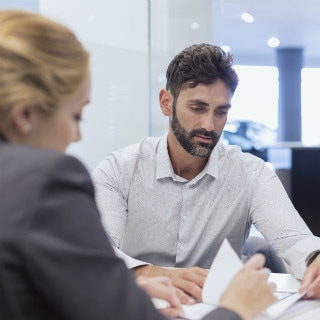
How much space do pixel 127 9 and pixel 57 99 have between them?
82.7 inches

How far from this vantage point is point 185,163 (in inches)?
86.1

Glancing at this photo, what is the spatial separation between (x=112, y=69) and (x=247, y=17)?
6284 millimetres

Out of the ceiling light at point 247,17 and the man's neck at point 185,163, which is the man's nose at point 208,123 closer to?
the man's neck at point 185,163

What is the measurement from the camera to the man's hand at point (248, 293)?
1.02m

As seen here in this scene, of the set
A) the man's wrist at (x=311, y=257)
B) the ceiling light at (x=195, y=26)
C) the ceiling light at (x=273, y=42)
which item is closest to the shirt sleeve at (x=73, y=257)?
the man's wrist at (x=311, y=257)

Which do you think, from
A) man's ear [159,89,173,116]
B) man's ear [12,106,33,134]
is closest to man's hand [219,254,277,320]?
man's ear [12,106,33,134]

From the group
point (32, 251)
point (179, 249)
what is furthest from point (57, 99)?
point (179, 249)

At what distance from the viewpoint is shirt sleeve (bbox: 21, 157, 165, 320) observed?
0.74 m

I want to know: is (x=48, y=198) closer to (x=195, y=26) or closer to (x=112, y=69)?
(x=112, y=69)

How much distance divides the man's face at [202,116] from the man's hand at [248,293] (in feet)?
3.30

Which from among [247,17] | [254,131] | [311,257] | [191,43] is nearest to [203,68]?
[311,257]

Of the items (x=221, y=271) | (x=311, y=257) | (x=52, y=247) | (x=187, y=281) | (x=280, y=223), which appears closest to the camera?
(x=52, y=247)

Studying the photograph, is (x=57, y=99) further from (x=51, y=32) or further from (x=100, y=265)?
(x=100, y=265)

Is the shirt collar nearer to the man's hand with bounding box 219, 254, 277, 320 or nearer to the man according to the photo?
the man
